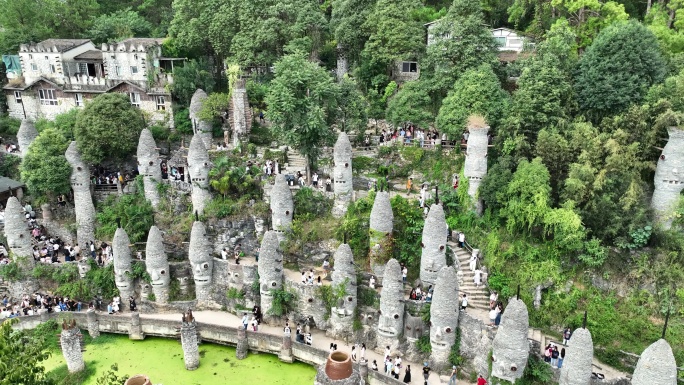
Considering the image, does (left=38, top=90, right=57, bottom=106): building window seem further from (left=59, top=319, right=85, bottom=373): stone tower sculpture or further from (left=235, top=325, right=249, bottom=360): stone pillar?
(left=235, top=325, right=249, bottom=360): stone pillar

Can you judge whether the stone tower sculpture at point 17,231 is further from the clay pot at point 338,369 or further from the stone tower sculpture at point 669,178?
the stone tower sculpture at point 669,178

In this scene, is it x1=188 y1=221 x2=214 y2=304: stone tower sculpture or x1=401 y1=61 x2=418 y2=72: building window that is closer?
x1=188 y1=221 x2=214 y2=304: stone tower sculpture

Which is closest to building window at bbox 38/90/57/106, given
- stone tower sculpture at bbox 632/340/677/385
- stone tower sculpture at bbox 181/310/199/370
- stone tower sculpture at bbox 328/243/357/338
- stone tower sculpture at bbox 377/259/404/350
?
stone tower sculpture at bbox 181/310/199/370

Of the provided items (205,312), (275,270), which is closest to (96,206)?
(205,312)

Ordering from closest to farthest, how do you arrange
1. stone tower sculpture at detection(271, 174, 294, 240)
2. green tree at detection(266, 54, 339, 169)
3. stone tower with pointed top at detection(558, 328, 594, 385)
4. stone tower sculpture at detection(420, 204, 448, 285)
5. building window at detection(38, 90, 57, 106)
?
stone tower with pointed top at detection(558, 328, 594, 385) < stone tower sculpture at detection(420, 204, 448, 285) < stone tower sculpture at detection(271, 174, 294, 240) < green tree at detection(266, 54, 339, 169) < building window at detection(38, 90, 57, 106)

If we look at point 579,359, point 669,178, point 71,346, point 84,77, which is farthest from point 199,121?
point 669,178

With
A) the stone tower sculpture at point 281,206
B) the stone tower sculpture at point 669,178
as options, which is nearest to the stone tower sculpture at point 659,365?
the stone tower sculpture at point 669,178
